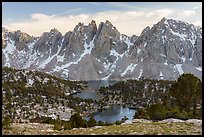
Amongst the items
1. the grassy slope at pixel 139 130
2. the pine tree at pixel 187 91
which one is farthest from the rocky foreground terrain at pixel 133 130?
the pine tree at pixel 187 91

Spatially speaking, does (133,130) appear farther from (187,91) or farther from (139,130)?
(187,91)

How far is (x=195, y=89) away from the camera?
1502 inches

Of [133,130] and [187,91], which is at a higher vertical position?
[133,130]

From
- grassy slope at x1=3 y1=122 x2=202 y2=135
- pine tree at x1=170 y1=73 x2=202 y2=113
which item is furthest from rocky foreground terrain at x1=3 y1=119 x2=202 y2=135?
pine tree at x1=170 y1=73 x2=202 y2=113

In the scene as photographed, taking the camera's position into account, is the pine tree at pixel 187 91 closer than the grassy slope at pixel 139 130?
No

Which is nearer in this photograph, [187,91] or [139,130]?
[139,130]

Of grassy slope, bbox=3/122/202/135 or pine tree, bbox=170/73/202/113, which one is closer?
grassy slope, bbox=3/122/202/135

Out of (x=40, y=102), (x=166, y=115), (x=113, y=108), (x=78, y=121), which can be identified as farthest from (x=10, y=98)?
(x=166, y=115)

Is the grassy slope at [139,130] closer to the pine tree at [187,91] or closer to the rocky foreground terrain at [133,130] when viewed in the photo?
the rocky foreground terrain at [133,130]

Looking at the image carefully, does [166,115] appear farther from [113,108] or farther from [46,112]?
[113,108]

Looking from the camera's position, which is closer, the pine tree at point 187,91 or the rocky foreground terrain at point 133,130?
the rocky foreground terrain at point 133,130

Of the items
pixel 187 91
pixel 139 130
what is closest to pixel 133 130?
pixel 139 130

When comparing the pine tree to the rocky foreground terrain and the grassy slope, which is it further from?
the grassy slope

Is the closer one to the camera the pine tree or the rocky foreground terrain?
the rocky foreground terrain
